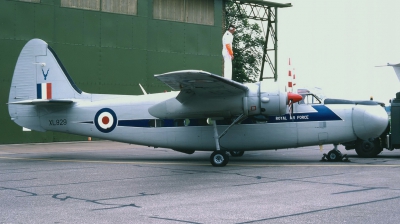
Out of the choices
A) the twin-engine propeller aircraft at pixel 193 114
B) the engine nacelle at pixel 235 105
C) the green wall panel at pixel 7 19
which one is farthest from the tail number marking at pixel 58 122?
the green wall panel at pixel 7 19

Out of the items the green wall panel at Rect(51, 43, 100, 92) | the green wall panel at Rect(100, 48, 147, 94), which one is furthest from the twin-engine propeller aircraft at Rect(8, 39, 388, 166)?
the green wall panel at Rect(100, 48, 147, 94)

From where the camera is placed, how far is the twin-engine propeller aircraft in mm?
16078

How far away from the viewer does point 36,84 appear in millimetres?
19281

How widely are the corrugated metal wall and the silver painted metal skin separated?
30.0 feet

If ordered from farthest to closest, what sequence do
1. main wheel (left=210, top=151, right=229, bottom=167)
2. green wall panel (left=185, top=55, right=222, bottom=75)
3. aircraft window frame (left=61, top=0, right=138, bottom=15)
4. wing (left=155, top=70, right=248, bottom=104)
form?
1. green wall panel (left=185, top=55, right=222, bottom=75)
2. aircraft window frame (left=61, top=0, right=138, bottom=15)
3. main wheel (left=210, top=151, right=229, bottom=167)
4. wing (left=155, top=70, right=248, bottom=104)

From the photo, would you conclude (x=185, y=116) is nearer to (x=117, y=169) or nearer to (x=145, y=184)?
(x=117, y=169)

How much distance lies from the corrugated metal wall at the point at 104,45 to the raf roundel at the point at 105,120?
11205mm

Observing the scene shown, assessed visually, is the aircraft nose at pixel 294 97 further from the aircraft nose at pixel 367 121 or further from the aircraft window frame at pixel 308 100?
the aircraft nose at pixel 367 121

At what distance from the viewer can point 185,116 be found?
17.1 m

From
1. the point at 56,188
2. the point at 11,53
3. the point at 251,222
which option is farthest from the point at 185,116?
the point at 11,53

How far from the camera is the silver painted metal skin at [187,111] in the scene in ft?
52.7

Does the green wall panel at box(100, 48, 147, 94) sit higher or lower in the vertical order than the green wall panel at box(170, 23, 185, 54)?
lower

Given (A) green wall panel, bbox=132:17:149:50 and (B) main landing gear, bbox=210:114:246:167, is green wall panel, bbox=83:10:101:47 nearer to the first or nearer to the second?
(A) green wall panel, bbox=132:17:149:50

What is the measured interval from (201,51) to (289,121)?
61.6ft
